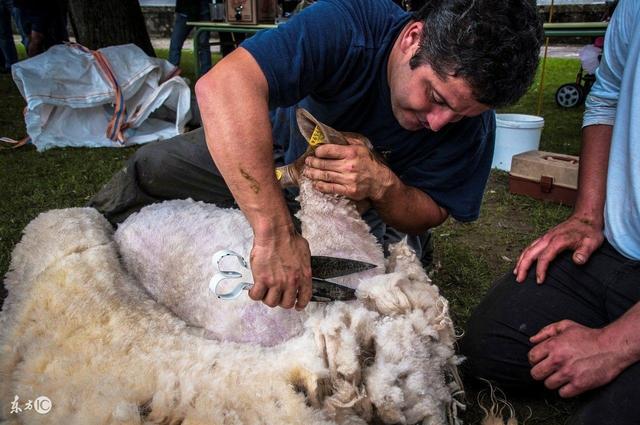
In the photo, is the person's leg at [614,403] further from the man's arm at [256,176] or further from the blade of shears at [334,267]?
the man's arm at [256,176]

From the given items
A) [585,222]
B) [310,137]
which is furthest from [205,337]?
[585,222]

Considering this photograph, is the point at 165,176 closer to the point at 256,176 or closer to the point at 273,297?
the point at 256,176

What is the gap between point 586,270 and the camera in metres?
1.99

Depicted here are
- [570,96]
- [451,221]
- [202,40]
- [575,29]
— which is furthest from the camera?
[570,96]

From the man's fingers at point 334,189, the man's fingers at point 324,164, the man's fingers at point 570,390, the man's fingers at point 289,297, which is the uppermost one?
the man's fingers at point 324,164

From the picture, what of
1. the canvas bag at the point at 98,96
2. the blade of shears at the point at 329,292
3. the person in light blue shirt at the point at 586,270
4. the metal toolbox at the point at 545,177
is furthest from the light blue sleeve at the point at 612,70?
the canvas bag at the point at 98,96

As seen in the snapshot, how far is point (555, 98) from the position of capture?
7.63 metres

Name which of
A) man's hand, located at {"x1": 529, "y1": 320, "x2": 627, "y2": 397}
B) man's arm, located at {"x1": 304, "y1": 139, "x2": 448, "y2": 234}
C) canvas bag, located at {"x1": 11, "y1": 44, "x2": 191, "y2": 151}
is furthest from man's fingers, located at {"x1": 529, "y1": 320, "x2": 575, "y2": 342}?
canvas bag, located at {"x1": 11, "y1": 44, "x2": 191, "y2": 151}

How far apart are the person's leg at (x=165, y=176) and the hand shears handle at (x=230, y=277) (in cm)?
84

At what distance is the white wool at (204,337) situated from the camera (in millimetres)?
1210

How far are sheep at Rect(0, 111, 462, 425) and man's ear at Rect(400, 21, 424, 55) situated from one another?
0.54 metres

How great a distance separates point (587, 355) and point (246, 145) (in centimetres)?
121

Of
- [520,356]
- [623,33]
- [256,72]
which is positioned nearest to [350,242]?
[256,72]

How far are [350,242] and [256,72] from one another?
577 mm
